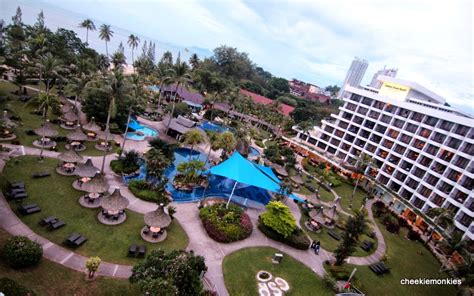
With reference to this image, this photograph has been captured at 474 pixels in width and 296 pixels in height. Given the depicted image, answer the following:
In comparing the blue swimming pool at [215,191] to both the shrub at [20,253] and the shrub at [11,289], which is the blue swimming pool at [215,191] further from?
the shrub at [11,289]

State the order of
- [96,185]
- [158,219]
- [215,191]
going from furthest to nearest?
[215,191] < [96,185] < [158,219]

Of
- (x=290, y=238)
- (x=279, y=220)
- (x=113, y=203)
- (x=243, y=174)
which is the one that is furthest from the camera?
(x=243, y=174)

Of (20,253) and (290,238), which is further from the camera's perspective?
(290,238)

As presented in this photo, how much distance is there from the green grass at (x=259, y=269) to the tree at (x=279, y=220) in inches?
115

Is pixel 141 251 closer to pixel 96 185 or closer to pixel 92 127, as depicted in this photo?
pixel 96 185

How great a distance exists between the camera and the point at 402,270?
120ft

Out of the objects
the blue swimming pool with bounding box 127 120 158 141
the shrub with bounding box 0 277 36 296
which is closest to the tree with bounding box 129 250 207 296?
the shrub with bounding box 0 277 36 296

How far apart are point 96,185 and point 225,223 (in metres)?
15.7

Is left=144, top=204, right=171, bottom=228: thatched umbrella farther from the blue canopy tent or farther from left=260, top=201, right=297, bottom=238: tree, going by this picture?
the blue canopy tent

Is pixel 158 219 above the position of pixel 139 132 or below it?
below

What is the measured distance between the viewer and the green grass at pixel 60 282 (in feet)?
61.1

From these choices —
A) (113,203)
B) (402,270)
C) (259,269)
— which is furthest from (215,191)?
Answer: (402,270)

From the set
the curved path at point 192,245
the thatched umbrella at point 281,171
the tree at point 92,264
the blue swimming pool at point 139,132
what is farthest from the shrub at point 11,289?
the thatched umbrella at point 281,171

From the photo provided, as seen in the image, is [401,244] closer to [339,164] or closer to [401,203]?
[401,203]
